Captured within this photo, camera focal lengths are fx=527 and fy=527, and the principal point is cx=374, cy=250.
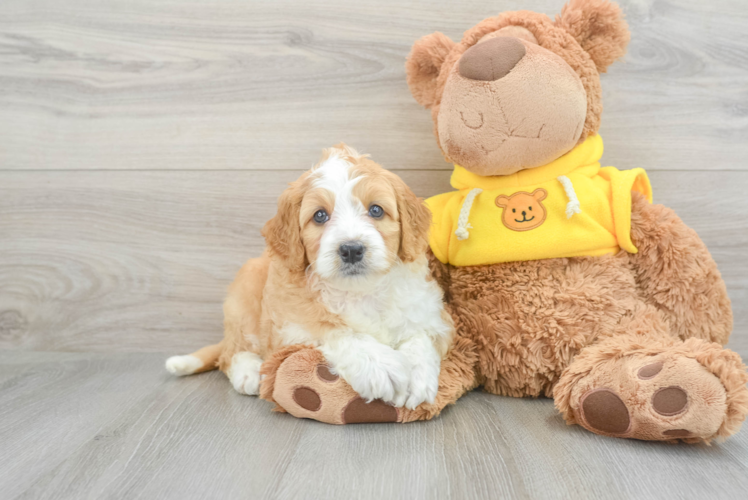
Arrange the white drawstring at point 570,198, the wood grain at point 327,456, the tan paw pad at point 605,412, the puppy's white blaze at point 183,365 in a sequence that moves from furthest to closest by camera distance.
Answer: the puppy's white blaze at point 183,365
the white drawstring at point 570,198
the tan paw pad at point 605,412
the wood grain at point 327,456

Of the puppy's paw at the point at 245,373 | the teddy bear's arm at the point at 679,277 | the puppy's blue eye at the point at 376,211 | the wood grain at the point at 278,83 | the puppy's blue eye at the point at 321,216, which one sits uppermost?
the wood grain at the point at 278,83

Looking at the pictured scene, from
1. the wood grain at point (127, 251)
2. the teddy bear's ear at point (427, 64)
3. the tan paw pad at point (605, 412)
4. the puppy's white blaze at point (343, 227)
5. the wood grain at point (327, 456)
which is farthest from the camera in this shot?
Answer: the wood grain at point (127, 251)

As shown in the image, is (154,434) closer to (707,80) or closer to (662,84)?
(662,84)

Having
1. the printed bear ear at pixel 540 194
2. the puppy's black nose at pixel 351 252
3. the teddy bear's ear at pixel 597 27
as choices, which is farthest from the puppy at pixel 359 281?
the teddy bear's ear at pixel 597 27

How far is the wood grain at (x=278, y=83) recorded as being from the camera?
168 centimetres

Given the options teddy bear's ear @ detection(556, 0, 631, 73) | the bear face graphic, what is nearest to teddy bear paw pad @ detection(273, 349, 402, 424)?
the bear face graphic

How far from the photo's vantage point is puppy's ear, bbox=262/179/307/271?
1.31 m

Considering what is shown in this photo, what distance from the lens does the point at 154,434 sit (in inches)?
49.4

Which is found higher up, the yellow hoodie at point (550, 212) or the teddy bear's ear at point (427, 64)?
the teddy bear's ear at point (427, 64)

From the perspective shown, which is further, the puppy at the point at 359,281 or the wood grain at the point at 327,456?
the puppy at the point at 359,281

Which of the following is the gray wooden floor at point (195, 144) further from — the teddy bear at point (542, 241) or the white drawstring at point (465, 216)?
the white drawstring at point (465, 216)

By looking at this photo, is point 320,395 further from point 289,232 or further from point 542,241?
point 542,241

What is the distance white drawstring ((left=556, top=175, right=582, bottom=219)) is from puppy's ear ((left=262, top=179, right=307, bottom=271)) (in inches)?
26.0

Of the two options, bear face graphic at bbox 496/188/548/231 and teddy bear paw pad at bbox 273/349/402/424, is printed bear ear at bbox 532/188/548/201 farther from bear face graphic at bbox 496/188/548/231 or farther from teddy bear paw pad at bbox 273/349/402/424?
teddy bear paw pad at bbox 273/349/402/424
